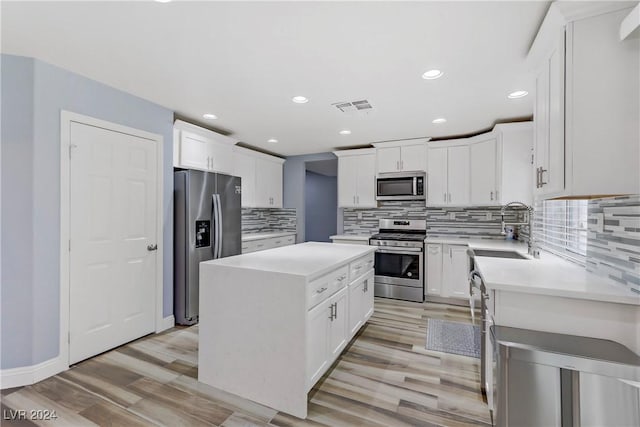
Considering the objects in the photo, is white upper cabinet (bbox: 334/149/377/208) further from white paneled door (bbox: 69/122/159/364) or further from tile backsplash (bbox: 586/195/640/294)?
tile backsplash (bbox: 586/195/640/294)

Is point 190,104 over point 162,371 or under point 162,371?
over

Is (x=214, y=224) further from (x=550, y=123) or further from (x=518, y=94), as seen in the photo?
(x=518, y=94)

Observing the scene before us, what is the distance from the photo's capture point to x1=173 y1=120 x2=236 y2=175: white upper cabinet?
3412 millimetres

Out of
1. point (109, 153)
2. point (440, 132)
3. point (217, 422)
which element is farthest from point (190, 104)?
point (440, 132)

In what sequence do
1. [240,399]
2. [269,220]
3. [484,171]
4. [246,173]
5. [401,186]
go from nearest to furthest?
[240,399] < [484,171] < [401,186] < [246,173] < [269,220]

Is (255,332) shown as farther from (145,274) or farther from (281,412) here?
(145,274)

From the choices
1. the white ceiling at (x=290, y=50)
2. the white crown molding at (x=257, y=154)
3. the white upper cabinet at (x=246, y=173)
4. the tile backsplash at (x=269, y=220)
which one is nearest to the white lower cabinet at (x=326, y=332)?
the white ceiling at (x=290, y=50)

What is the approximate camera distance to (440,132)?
4.12m

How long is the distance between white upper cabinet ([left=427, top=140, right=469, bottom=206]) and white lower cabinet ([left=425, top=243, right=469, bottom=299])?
71 centimetres

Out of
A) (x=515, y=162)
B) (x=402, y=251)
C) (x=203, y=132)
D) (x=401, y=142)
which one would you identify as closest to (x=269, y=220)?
(x=203, y=132)

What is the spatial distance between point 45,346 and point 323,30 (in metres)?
3.02

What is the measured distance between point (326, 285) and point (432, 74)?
1.86m

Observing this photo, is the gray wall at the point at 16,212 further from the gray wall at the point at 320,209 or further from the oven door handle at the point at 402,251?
the gray wall at the point at 320,209

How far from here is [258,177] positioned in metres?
5.03
